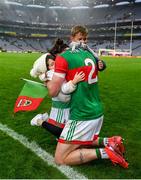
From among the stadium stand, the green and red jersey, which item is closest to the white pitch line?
the green and red jersey

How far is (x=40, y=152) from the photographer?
5.00 metres

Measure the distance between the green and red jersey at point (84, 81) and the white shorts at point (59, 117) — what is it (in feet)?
2.02

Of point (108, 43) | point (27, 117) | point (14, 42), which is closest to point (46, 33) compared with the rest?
point (14, 42)

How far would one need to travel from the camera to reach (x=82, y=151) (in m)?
4.57

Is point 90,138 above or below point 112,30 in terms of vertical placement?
below

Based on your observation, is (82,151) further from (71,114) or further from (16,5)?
(16,5)

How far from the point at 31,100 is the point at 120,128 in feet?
7.73

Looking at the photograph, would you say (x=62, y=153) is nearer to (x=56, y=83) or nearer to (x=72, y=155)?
(x=72, y=155)

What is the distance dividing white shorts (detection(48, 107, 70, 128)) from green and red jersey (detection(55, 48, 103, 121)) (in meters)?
0.62

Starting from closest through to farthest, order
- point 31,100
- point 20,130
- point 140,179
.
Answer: point 140,179, point 31,100, point 20,130

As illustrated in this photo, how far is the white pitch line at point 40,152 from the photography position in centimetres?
423

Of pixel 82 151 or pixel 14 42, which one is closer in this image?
pixel 82 151

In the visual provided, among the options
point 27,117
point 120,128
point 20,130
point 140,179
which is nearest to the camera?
point 140,179

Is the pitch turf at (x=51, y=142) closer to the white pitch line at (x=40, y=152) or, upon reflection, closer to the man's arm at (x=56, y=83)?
the white pitch line at (x=40, y=152)
